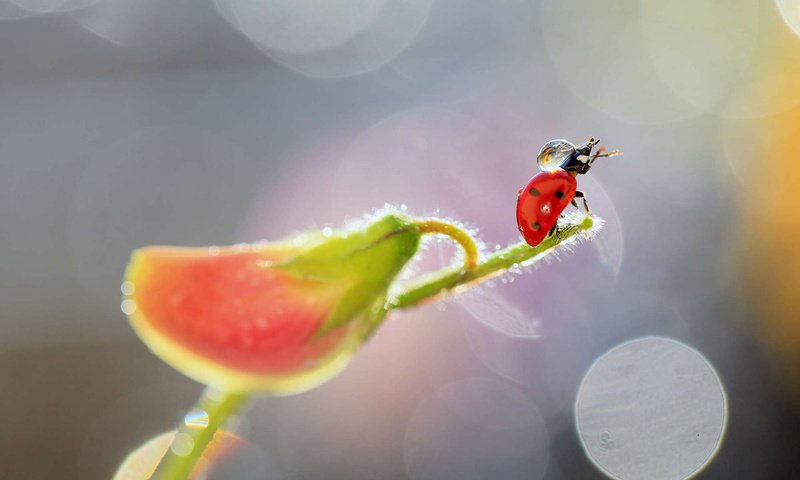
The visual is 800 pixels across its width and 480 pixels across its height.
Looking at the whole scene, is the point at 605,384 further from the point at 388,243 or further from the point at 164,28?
the point at 164,28

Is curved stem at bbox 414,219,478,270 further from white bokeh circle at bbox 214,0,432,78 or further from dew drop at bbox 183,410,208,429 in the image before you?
white bokeh circle at bbox 214,0,432,78

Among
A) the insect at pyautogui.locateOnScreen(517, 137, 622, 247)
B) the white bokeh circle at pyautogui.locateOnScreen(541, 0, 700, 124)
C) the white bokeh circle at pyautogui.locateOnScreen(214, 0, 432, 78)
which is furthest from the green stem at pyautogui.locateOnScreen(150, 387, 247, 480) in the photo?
the white bokeh circle at pyautogui.locateOnScreen(214, 0, 432, 78)

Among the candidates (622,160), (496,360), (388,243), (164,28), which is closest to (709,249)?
(622,160)

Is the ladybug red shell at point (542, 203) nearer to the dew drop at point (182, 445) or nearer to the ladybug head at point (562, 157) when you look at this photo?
the ladybug head at point (562, 157)

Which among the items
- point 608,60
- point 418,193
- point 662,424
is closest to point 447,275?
point 662,424

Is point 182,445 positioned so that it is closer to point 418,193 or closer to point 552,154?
point 552,154

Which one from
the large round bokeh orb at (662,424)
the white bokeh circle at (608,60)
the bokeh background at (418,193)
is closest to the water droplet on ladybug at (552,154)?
the large round bokeh orb at (662,424)
